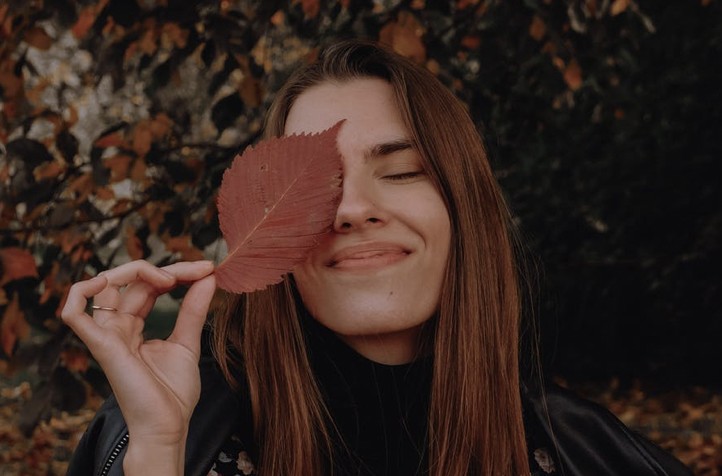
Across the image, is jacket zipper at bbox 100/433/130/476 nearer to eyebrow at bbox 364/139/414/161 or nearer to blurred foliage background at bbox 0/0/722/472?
eyebrow at bbox 364/139/414/161

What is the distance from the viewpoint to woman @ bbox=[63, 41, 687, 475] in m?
1.58

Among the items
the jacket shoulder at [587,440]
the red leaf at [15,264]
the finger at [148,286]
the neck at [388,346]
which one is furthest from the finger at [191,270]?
the red leaf at [15,264]

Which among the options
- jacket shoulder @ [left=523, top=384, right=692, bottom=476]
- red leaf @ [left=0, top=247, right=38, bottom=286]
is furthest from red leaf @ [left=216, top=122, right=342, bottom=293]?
red leaf @ [left=0, top=247, right=38, bottom=286]

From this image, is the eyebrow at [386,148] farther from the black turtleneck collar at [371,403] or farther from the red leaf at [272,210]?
the black turtleneck collar at [371,403]

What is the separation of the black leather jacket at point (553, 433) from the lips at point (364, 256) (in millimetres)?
370

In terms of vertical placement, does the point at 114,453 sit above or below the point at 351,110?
below

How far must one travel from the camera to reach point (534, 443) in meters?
1.88

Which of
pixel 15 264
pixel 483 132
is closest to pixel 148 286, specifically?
pixel 15 264

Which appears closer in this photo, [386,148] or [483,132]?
[386,148]

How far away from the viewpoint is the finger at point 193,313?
4.63ft

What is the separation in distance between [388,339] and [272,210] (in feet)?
1.65

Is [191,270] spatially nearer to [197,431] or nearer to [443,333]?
[197,431]

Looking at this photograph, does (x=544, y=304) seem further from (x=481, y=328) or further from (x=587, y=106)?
(x=481, y=328)

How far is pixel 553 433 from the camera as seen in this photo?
1841mm
